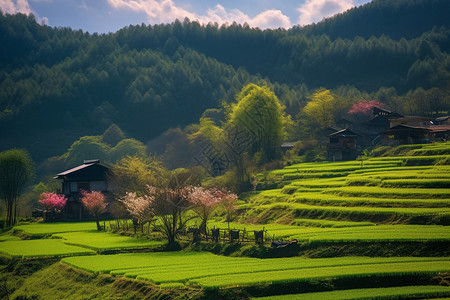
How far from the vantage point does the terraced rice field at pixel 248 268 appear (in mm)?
24562

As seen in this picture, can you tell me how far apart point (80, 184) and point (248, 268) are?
149 feet

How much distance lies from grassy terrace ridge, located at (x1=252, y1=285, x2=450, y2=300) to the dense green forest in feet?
337

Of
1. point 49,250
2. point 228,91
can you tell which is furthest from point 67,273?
point 228,91

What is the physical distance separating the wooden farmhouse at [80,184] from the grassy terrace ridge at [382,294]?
49160 mm

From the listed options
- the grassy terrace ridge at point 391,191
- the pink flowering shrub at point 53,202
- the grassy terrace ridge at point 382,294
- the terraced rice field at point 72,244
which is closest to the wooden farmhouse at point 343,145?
the grassy terrace ridge at point 391,191

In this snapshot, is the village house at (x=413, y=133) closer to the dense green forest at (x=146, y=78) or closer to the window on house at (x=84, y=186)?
the window on house at (x=84, y=186)

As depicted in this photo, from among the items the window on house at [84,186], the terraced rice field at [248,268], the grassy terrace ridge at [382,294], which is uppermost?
the window on house at [84,186]

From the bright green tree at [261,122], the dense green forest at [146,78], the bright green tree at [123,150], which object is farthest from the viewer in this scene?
the dense green forest at [146,78]

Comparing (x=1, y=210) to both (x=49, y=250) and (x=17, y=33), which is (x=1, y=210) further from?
(x=17, y=33)

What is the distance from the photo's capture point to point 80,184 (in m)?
68.7

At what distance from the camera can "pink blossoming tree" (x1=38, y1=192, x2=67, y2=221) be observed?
64.9 m

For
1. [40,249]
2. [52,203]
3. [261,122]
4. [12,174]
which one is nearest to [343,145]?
[261,122]

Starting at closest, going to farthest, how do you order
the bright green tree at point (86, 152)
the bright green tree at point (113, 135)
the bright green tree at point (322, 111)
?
the bright green tree at point (322, 111)
the bright green tree at point (86, 152)
the bright green tree at point (113, 135)

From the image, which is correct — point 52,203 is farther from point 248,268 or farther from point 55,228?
point 248,268
